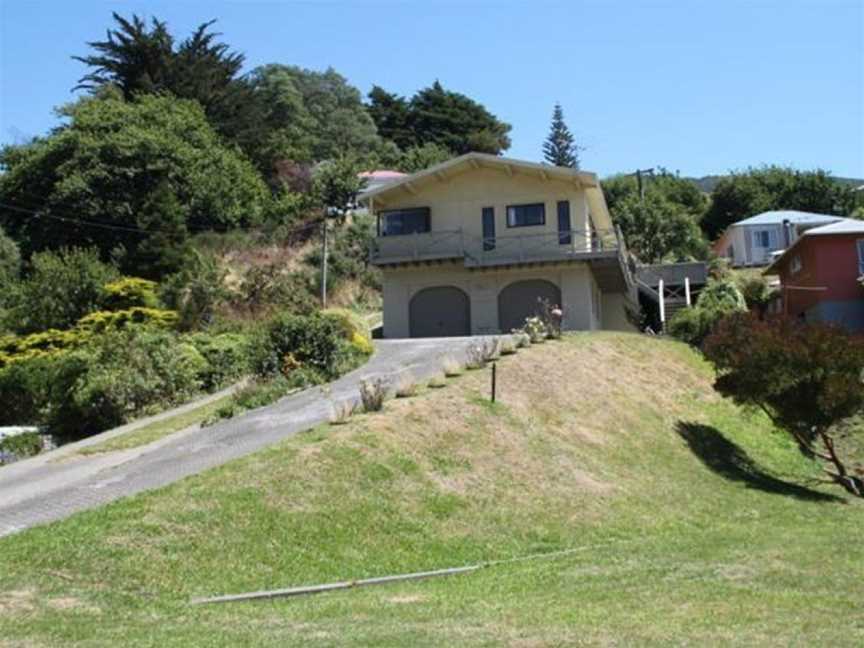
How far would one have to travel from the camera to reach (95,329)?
35.3m

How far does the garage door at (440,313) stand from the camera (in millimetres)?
38344

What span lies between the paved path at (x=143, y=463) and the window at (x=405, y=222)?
15.4 meters

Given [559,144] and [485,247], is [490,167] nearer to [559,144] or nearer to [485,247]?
[485,247]

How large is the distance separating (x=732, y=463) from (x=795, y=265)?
2702cm

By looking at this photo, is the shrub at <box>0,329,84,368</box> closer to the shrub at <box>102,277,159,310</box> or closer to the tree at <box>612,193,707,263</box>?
the shrub at <box>102,277,159,310</box>

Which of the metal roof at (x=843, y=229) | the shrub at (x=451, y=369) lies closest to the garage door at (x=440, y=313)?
the shrub at (x=451, y=369)

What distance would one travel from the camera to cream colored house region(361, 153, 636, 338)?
37.2 meters

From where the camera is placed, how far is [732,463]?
22141 millimetres

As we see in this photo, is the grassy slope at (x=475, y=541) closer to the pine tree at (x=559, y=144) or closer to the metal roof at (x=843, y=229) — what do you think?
the metal roof at (x=843, y=229)

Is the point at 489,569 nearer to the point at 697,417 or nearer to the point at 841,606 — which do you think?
the point at 841,606

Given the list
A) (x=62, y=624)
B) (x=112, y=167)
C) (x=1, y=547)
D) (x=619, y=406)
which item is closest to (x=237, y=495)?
(x=1, y=547)

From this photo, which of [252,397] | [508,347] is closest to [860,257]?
[508,347]

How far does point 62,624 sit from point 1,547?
3278mm

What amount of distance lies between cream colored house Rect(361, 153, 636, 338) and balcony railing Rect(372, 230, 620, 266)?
0.13ft
